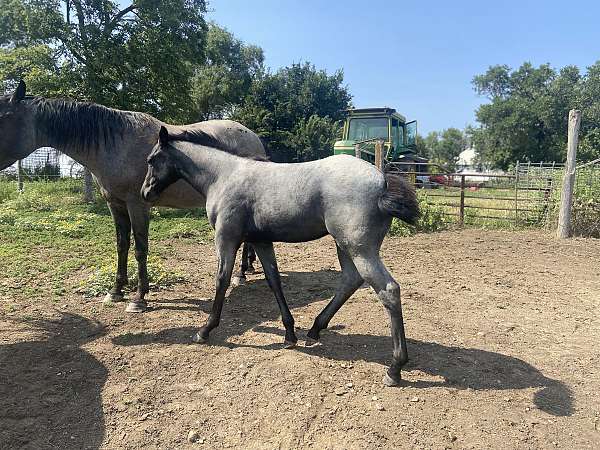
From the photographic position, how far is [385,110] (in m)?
16.8

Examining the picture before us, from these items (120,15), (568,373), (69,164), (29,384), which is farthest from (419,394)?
(69,164)

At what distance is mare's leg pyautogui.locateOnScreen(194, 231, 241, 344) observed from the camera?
384 cm

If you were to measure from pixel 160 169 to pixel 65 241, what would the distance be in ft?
16.7

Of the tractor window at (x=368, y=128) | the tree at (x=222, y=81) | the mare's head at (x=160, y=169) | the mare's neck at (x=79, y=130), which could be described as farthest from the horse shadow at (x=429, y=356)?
the tree at (x=222, y=81)

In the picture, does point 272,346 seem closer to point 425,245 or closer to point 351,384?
point 351,384

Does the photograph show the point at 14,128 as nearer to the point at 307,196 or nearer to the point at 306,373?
the point at 307,196

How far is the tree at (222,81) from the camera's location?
98.7ft

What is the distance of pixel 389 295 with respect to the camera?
3.20m

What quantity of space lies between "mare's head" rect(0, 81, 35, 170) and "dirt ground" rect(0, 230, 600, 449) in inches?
67.1

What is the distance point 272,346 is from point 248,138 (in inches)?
126

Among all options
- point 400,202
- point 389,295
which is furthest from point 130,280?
point 400,202

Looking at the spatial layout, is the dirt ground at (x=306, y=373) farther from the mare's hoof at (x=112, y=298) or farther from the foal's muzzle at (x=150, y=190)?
the foal's muzzle at (x=150, y=190)

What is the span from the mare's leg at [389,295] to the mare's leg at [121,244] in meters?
3.20

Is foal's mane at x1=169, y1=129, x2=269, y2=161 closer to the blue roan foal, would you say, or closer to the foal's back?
the blue roan foal
